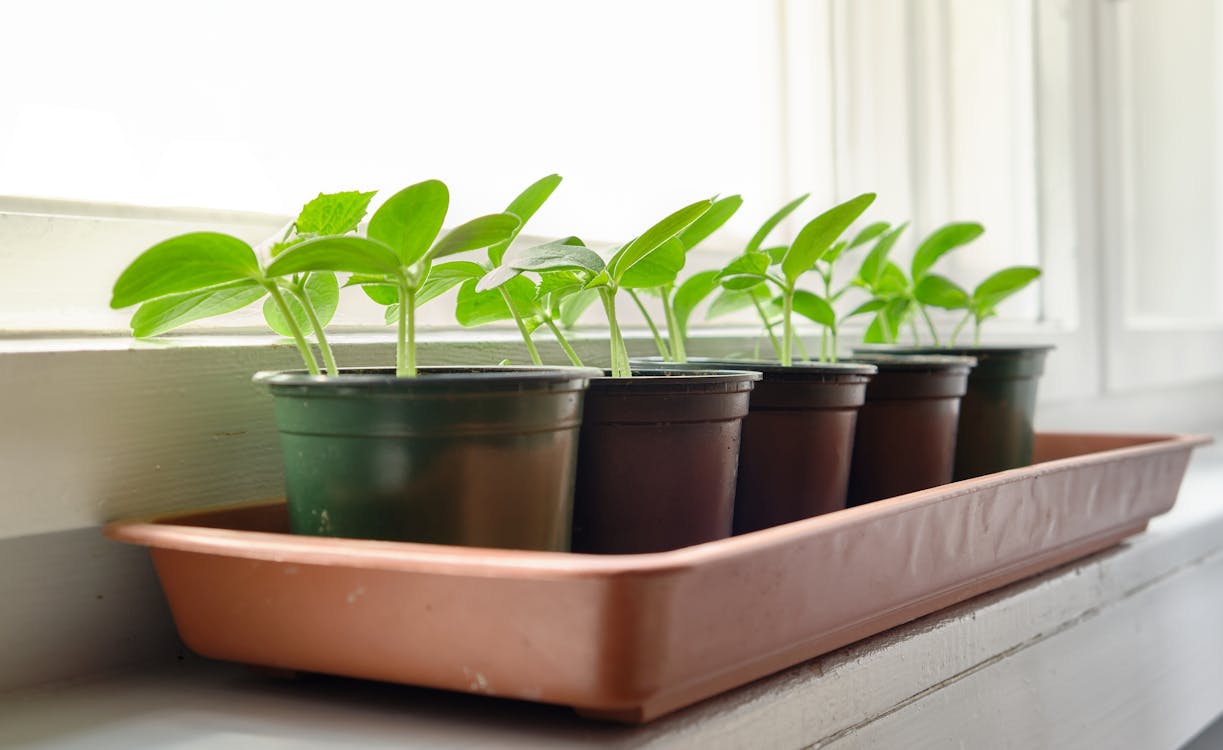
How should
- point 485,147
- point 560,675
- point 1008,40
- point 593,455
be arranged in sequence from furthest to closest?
point 1008,40 < point 485,147 < point 593,455 < point 560,675

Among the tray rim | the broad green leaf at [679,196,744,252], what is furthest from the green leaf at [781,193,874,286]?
the tray rim

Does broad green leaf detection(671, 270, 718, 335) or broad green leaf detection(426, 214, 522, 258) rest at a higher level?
broad green leaf detection(426, 214, 522, 258)

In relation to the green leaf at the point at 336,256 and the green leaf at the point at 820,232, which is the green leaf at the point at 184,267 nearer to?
the green leaf at the point at 336,256

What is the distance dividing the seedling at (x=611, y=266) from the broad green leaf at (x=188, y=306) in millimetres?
100

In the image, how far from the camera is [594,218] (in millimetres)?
934

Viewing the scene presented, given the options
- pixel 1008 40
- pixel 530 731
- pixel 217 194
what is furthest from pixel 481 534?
pixel 1008 40

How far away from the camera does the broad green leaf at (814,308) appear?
0.74 m

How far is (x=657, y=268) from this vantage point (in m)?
0.60

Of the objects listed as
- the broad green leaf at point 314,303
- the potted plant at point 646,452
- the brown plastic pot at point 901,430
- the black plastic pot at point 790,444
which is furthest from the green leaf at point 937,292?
the broad green leaf at point 314,303

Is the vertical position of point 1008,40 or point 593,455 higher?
point 1008,40

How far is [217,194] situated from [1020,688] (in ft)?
1.72

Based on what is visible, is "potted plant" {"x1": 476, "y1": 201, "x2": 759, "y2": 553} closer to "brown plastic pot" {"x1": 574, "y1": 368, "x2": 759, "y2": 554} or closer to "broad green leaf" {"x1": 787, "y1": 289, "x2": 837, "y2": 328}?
"brown plastic pot" {"x1": 574, "y1": 368, "x2": 759, "y2": 554}

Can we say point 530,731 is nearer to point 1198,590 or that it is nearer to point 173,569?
point 173,569

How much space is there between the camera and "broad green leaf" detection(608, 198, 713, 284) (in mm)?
505
